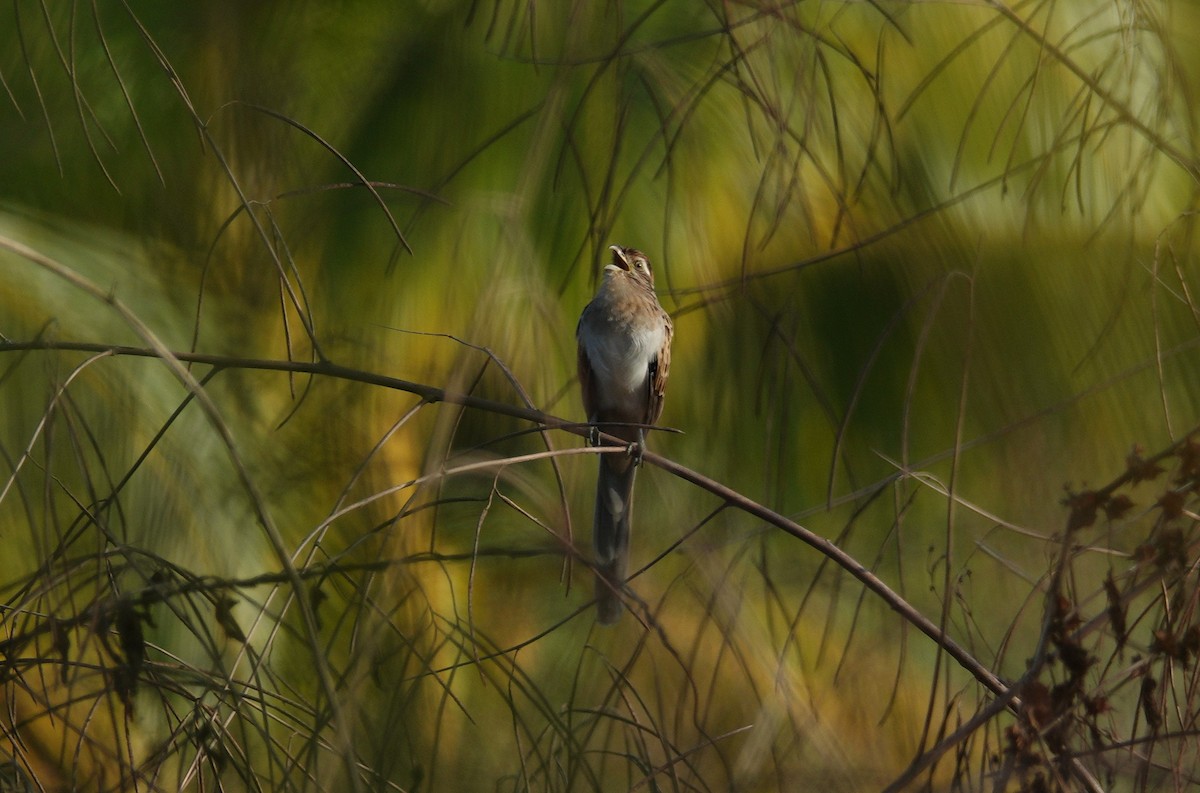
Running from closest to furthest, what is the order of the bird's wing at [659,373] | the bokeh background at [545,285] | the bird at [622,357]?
1. the bokeh background at [545,285]
2. the bird at [622,357]
3. the bird's wing at [659,373]


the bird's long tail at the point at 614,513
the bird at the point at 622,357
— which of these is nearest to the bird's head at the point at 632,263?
the bird at the point at 622,357

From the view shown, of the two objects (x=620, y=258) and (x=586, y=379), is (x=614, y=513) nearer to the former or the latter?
(x=586, y=379)

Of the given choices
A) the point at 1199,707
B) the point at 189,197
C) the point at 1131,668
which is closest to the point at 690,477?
the point at 1131,668

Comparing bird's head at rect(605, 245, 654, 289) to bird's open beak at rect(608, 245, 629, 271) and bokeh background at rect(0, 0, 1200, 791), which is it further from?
bokeh background at rect(0, 0, 1200, 791)

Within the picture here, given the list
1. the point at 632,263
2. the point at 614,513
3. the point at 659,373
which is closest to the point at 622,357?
the point at 659,373

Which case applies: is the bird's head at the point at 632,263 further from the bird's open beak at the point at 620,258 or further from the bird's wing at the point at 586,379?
the bird's wing at the point at 586,379

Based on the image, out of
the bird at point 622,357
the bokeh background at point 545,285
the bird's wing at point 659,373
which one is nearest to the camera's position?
the bokeh background at point 545,285

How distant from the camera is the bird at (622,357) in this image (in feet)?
15.5

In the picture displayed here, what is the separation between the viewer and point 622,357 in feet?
15.7

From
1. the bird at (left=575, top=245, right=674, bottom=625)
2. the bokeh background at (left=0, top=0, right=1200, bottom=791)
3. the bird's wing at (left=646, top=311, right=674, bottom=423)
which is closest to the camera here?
the bokeh background at (left=0, top=0, right=1200, bottom=791)

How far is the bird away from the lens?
15.5 ft

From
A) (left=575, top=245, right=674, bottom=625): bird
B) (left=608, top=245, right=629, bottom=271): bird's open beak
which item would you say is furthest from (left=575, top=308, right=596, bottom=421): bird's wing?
(left=608, top=245, right=629, bottom=271): bird's open beak

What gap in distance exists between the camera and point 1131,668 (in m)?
2.08

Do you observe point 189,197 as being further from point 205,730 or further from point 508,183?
point 205,730
